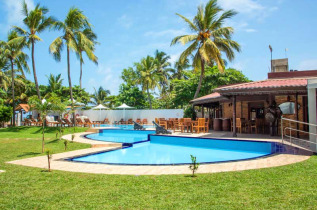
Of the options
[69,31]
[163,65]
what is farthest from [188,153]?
[163,65]

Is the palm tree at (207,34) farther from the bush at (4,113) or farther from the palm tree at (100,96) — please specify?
the palm tree at (100,96)

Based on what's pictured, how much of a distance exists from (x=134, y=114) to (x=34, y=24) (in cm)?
1363

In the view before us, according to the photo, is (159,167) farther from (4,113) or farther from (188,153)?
→ (4,113)

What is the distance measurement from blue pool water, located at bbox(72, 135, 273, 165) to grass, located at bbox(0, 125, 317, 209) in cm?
243

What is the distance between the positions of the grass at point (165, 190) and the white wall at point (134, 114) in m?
20.2

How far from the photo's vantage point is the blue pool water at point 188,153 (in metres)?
7.98

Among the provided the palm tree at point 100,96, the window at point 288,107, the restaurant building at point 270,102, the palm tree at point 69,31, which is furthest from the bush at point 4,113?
the window at point 288,107

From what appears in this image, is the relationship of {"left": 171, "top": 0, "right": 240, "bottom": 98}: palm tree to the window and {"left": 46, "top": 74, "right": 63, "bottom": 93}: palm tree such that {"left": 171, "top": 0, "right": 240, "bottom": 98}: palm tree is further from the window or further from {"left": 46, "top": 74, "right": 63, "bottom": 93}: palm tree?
{"left": 46, "top": 74, "right": 63, "bottom": 93}: palm tree

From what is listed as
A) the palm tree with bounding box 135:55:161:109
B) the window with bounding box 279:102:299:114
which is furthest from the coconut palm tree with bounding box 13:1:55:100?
the window with bounding box 279:102:299:114

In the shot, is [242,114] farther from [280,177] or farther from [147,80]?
[147,80]

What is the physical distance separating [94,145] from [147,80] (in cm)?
2066

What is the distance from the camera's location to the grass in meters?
3.47

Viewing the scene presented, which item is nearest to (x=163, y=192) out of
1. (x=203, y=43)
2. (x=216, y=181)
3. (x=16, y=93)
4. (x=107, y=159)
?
(x=216, y=181)

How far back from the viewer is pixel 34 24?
64.1 ft
